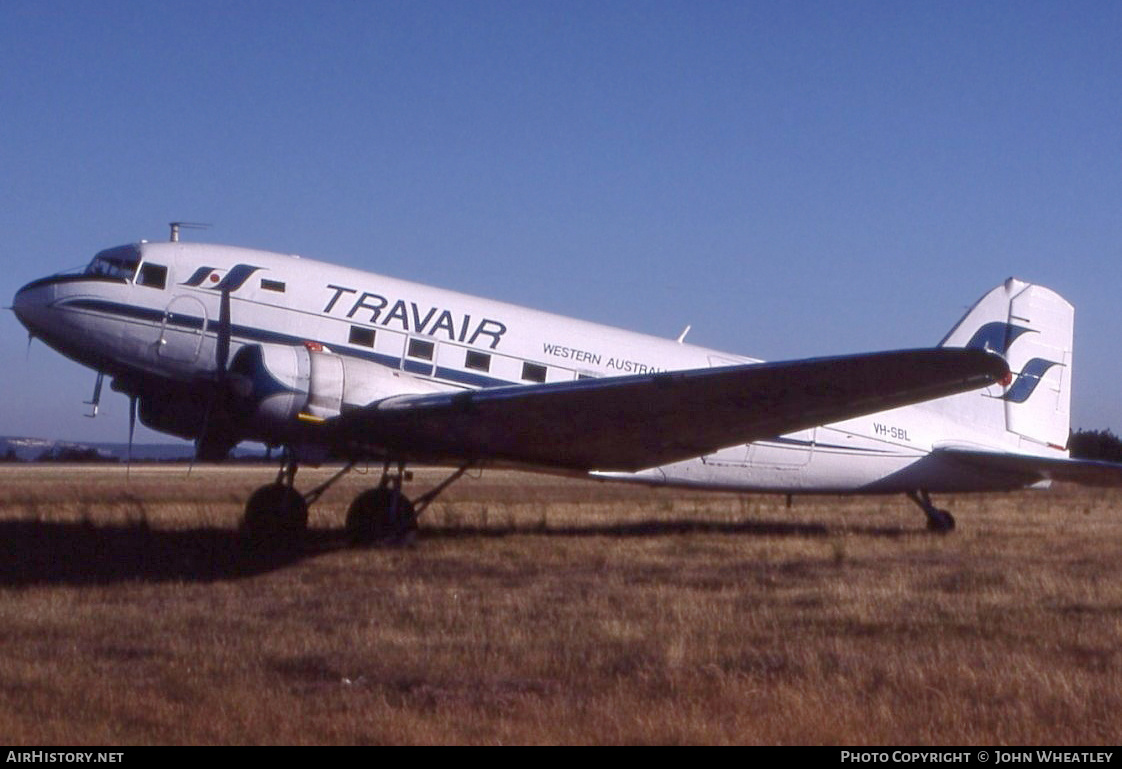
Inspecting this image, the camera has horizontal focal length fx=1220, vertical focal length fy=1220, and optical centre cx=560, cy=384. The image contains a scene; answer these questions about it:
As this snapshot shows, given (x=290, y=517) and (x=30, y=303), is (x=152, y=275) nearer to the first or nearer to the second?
(x=30, y=303)

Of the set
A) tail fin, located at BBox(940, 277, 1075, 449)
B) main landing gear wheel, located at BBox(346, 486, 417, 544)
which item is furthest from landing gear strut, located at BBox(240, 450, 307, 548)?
tail fin, located at BBox(940, 277, 1075, 449)

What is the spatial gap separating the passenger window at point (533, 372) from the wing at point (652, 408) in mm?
1078

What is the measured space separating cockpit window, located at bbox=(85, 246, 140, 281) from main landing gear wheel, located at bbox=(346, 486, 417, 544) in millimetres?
3657

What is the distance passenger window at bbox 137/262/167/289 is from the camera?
12.8 metres

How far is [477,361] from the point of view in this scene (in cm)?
1362

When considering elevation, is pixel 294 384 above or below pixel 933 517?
above

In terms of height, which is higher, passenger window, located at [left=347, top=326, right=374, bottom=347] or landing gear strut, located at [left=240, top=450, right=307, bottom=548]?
passenger window, located at [left=347, top=326, right=374, bottom=347]

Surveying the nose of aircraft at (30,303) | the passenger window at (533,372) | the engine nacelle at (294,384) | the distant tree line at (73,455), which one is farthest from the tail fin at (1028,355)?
the distant tree line at (73,455)

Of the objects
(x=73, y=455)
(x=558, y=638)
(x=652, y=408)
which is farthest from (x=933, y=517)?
(x=73, y=455)

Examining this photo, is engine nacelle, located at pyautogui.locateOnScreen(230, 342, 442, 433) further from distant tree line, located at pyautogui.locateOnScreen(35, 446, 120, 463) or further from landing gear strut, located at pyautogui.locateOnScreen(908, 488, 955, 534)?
distant tree line, located at pyautogui.locateOnScreen(35, 446, 120, 463)

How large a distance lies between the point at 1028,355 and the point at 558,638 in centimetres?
1142

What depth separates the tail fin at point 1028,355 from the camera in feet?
55.9

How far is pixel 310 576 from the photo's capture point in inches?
438

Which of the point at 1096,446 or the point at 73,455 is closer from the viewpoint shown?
the point at 1096,446
